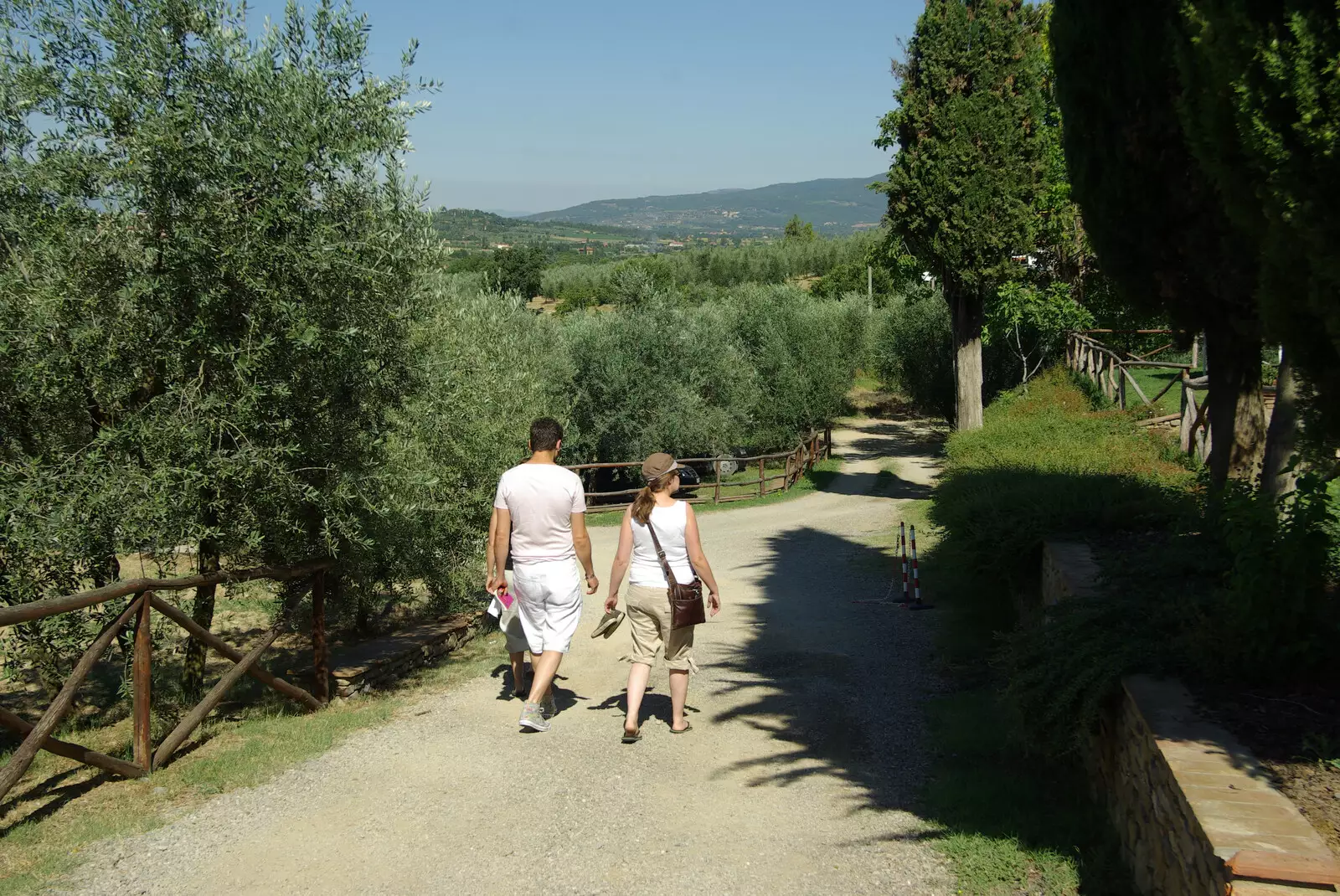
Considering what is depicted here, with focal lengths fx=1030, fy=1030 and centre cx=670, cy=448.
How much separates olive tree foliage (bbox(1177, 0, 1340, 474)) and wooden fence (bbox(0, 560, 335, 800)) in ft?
18.1

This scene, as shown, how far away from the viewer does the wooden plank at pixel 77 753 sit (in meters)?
4.80

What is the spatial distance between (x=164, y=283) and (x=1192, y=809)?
569 cm

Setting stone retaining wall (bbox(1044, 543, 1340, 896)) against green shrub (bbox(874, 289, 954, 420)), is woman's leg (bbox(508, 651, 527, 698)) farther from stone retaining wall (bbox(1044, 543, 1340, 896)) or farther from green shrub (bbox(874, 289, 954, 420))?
green shrub (bbox(874, 289, 954, 420))

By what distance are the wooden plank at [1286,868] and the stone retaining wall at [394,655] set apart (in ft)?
20.4

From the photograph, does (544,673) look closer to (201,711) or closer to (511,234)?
(201,711)

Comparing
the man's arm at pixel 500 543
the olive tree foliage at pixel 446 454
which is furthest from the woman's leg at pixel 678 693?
the olive tree foliage at pixel 446 454

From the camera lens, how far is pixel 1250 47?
4031mm

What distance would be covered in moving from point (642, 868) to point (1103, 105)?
6140 mm

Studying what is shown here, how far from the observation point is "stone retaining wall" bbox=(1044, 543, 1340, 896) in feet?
9.64

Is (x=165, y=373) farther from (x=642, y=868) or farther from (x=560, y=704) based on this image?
(x=642, y=868)

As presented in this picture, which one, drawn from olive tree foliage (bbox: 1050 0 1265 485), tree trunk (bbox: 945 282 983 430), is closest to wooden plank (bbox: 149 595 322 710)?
olive tree foliage (bbox: 1050 0 1265 485)

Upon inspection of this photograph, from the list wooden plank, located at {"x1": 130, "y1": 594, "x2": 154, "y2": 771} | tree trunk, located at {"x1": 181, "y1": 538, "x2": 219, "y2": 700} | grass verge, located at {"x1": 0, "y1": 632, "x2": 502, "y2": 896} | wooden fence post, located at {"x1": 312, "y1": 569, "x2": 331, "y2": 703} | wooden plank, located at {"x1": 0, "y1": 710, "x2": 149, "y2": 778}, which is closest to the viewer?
grass verge, located at {"x1": 0, "y1": 632, "x2": 502, "y2": 896}

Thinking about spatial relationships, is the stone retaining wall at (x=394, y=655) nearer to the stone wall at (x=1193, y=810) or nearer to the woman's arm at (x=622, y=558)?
the woman's arm at (x=622, y=558)

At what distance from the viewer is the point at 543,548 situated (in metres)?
6.29
